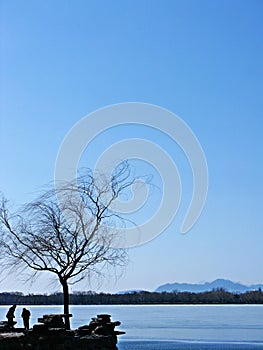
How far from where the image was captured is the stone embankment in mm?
12734

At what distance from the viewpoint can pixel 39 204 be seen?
51.5 feet

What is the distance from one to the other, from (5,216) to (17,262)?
1120mm

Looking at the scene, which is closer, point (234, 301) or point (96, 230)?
point (96, 230)

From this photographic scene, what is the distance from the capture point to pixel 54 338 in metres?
12.9

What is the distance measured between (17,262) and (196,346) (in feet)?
24.3

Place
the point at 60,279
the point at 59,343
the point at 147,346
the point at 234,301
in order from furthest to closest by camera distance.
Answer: the point at 234,301, the point at 147,346, the point at 60,279, the point at 59,343

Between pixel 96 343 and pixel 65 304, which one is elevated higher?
pixel 65 304

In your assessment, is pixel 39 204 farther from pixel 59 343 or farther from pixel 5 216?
pixel 59 343

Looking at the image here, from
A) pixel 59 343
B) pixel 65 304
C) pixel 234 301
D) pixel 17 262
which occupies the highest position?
pixel 234 301

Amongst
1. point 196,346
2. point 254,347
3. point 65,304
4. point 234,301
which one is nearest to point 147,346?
point 196,346

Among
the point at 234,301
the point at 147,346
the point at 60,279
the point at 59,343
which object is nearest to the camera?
the point at 59,343

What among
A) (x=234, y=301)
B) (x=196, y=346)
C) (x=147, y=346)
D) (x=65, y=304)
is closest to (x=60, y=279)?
(x=65, y=304)

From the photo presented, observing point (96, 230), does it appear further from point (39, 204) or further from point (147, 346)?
point (147, 346)

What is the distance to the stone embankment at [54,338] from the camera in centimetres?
1273
